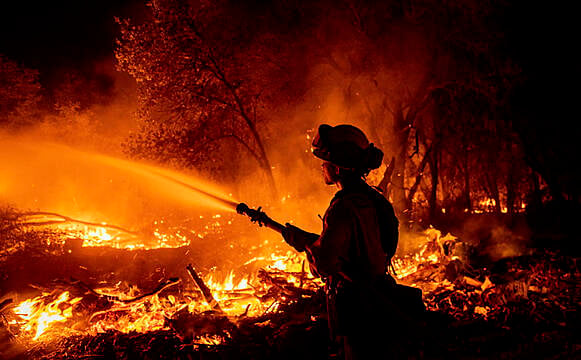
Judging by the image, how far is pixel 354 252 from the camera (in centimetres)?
322

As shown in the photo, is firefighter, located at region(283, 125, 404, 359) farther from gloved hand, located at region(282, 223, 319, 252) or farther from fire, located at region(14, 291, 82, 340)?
fire, located at region(14, 291, 82, 340)

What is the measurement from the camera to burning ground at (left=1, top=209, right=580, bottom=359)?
5.59 meters

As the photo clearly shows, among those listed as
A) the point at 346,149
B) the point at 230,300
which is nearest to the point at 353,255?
the point at 346,149

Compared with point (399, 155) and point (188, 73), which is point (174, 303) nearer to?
point (188, 73)

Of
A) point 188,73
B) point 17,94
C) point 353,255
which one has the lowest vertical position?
point 353,255

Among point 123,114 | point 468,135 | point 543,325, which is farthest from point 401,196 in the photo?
point 123,114

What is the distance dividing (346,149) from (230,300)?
6.13m

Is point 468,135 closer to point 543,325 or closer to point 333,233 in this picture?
point 543,325

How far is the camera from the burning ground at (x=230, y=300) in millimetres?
5594

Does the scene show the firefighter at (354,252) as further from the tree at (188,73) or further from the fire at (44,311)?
the tree at (188,73)

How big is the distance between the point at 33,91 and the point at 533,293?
2411 cm

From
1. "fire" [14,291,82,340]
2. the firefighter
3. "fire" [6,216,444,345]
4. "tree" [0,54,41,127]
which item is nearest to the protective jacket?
the firefighter

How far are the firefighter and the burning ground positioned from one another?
52 cm

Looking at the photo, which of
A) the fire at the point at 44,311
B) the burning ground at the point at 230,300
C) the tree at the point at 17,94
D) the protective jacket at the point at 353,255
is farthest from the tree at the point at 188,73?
the tree at the point at 17,94
